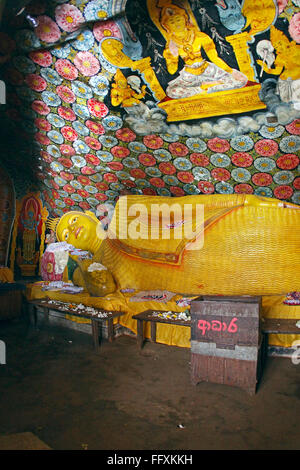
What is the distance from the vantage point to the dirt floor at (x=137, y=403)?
2.62 metres

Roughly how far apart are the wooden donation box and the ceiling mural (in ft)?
8.13

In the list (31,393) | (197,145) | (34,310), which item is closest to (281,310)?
(197,145)

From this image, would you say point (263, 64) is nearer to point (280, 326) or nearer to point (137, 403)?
point (280, 326)

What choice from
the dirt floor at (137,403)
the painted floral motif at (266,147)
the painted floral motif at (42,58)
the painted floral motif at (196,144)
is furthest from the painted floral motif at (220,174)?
the painted floral motif at (42,58)

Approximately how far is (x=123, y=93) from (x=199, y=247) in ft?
8.33

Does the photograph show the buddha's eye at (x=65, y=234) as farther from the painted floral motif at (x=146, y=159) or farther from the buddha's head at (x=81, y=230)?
the painted floral motif at (x=146, y=159)

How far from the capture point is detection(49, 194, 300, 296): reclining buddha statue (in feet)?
16.0

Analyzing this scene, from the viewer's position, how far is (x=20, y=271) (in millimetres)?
7805

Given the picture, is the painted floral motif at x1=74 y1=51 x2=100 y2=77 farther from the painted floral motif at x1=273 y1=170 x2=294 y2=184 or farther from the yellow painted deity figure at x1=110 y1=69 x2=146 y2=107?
the painted floral motif at x1=273 y1=170 x2=294 y2=184

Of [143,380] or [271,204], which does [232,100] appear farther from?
[143,380]

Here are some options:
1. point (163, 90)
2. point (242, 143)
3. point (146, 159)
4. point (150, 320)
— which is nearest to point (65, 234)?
point (146, 159)

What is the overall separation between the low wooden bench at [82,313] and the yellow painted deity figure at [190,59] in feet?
10.4

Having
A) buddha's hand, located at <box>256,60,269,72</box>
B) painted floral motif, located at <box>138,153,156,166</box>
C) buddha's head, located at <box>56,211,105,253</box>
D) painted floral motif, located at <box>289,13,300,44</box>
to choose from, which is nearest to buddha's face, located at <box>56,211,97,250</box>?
buddha's head, located at <box>56,211,105,253</box>

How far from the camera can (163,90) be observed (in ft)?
15.2
